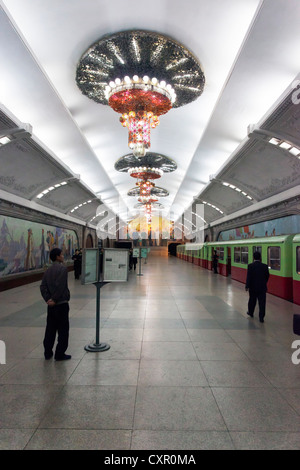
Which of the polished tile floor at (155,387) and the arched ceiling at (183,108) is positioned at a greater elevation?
the arched ceiling at (183,108)

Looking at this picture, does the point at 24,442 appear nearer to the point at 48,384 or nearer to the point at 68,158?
the point at 48,384

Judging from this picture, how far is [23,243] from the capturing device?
39.0 feet

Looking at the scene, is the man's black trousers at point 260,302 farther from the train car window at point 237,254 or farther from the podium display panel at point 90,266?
the train car window at point 237,254

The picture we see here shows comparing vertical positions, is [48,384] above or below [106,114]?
below

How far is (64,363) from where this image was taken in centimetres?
362

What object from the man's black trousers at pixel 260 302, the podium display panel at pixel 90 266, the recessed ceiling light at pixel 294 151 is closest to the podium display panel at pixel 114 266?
the podium display panel at pixel 90 266

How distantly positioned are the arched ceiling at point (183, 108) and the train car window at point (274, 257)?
8.17 feet

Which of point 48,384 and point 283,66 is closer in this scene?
point 48,384

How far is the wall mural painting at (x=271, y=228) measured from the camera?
35.3 ft

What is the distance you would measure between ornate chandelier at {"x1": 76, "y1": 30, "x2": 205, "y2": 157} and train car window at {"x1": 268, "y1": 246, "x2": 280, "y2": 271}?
5.48 meters

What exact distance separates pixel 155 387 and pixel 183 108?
10.2 metres

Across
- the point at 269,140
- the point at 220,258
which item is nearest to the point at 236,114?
the point at 269,140

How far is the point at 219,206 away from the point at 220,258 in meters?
4.36

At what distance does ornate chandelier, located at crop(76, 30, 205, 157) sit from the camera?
6528mm
